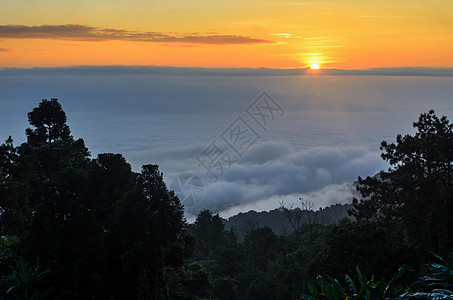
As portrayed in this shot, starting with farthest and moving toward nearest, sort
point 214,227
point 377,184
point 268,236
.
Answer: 1. point 214,227
2. point 268,236
3. point 377,184

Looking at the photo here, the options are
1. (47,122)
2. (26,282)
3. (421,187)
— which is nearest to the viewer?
(26,282)

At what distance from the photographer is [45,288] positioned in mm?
21109

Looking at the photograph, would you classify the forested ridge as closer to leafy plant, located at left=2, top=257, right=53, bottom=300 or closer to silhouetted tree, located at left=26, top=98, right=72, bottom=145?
leafy plant, located at left=2, top=257, right=53, bottom=300

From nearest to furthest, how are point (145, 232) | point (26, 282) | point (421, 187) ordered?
point (26, 282)
point (145, 232)
point (421, 187)

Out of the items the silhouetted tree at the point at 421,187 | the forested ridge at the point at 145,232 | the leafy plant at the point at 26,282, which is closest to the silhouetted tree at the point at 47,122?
the forested ridge at the point at 145,232

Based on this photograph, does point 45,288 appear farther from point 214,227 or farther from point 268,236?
point 214,227

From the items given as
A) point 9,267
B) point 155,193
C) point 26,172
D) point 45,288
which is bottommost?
point 45,288

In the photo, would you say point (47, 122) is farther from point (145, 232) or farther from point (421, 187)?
point (421, 187)

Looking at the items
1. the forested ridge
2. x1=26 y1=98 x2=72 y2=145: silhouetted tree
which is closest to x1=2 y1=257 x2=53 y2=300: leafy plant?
the forested ridge

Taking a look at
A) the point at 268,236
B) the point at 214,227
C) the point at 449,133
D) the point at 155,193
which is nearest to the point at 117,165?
the point at 155,193

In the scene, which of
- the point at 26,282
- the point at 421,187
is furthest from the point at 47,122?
the point at 421,187

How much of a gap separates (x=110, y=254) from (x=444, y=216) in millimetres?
16100

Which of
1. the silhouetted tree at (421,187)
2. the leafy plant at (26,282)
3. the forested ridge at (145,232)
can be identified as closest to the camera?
the leafy plant at (26,282)

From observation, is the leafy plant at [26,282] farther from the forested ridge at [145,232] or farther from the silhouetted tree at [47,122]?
the silhouetted tree at [47,122]
